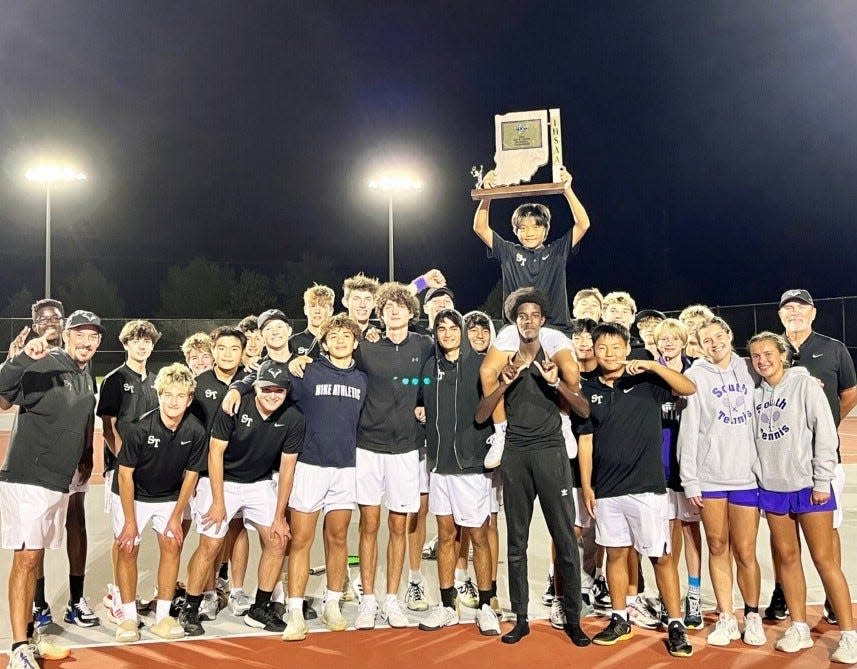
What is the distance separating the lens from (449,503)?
555 cm

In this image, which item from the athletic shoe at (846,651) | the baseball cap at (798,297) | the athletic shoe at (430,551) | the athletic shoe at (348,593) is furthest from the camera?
the athletic shoe at (430,551)

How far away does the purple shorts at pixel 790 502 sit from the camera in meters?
4.94

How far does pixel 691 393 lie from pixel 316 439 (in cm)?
257

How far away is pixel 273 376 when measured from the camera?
5.40m

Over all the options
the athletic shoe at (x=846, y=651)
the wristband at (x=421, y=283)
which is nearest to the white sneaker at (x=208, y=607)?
the wristband at (x=421, y=283)

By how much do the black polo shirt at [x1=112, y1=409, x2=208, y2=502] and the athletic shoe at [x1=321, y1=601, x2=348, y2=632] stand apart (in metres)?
1.31

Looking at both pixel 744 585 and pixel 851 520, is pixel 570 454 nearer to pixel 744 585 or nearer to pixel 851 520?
pixel 744 585

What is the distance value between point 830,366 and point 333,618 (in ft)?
12.9

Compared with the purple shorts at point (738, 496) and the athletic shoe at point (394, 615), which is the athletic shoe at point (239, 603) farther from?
the purple shorts at point (738, 496)

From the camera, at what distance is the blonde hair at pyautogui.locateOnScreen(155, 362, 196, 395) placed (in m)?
5.31

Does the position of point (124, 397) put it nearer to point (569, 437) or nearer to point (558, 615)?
point (569, 437)

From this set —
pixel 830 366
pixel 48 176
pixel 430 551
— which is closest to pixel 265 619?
pixel 430 551

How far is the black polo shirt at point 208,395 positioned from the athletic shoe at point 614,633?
9.94 ft

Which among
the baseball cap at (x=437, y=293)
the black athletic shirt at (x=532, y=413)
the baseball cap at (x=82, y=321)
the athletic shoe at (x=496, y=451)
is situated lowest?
the athletic shoe at (x=496, y=451)
